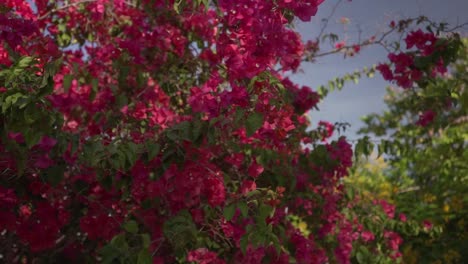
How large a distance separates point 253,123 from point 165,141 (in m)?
0.58

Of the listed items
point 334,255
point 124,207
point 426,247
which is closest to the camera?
point 124,207

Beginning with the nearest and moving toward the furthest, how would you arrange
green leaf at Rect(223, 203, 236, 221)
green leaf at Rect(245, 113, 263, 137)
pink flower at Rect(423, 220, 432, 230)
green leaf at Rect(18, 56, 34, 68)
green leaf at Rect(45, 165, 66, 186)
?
green leaf at Rect(18, 56, 34, 68)
green leaf at Rect(245, 113, 263, 137)
green leaf at Rect(223, 203, 236, 221)
green leaf at Rect(45, 165, 66, 186)
pink flower at Rect(423, 220, 432, 230)

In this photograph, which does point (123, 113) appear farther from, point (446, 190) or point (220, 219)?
point (446, 190)

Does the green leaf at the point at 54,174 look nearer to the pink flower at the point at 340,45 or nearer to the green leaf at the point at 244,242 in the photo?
the green leaf at the point at 244,242

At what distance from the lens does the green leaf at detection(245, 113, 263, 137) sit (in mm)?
1967

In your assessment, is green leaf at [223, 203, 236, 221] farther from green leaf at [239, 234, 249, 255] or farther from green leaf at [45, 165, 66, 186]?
green leaf at [45, 165, 66, 186]

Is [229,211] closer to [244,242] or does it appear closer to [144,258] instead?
[244,242]

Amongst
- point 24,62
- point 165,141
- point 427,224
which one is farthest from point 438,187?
point 24,62

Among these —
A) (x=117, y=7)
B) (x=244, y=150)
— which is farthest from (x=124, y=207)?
(x=117, y=7)

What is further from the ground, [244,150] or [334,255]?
[244,150]

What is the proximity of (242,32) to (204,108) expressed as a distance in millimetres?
364

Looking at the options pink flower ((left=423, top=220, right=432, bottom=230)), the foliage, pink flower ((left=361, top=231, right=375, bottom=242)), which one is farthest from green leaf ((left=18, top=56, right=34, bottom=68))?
pink flower ((left=423, top=220, right=432, bottom=230))

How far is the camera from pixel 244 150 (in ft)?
12.0

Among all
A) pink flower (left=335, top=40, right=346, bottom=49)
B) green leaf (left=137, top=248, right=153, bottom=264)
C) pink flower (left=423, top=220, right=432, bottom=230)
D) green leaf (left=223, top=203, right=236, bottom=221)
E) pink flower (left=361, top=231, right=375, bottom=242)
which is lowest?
green leaf (left=137, top=248, right=153, bottom=264)
